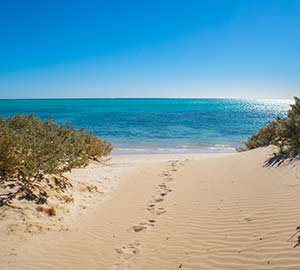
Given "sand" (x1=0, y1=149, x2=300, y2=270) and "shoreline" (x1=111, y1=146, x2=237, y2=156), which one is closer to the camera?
"sand" (x1=0, y1=149, x2=300, y2=270)

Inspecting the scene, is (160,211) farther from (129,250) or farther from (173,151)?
(173,151)

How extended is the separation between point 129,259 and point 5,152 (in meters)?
3.49

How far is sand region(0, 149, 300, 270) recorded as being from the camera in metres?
4.23

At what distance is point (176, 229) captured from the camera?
5.46 metres

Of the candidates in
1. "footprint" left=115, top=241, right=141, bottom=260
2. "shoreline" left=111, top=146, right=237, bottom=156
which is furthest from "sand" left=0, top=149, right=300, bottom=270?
"shoreline" left=111, top=146, right=237, bottom=156

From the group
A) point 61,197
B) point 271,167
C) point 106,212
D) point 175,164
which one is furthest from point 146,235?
point 175,164

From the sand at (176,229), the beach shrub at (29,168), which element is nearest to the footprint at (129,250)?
the sand at (176,229)

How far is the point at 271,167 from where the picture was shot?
8664 millimetres

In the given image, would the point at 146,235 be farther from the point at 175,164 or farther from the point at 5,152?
the point at 175,164

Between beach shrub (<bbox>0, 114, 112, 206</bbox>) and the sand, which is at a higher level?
beach shrub (<bbox>0, 114, 112, 206</bbox>)

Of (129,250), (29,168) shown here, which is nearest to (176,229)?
(129,250)

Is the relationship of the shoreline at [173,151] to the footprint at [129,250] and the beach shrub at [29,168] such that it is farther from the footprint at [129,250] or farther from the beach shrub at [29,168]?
the footprint at [129,250]

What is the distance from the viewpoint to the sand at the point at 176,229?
423 centimetres

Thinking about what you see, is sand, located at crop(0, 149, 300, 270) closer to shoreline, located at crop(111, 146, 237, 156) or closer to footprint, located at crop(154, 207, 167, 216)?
footprint, located at crop(154, 207, 167, 216)
